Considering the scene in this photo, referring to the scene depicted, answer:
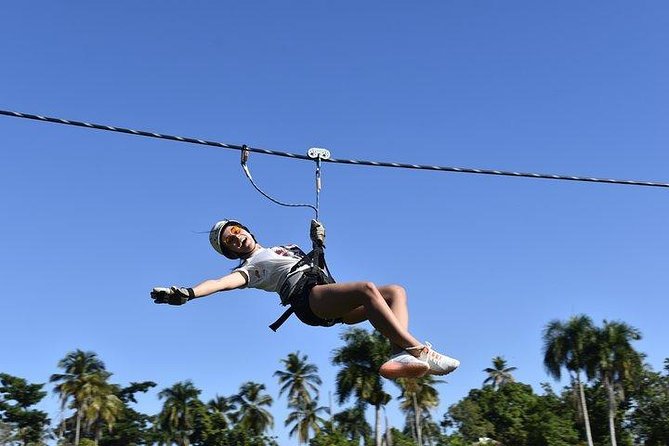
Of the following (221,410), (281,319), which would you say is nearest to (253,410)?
(221,410)

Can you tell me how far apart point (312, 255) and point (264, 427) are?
55.2 m

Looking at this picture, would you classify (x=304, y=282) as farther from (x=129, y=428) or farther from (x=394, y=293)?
(x=129, y=428)

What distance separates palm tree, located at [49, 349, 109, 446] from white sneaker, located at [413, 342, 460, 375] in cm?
5002

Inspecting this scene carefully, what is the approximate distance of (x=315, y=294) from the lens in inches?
238

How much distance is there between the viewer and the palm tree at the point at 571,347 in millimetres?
46625

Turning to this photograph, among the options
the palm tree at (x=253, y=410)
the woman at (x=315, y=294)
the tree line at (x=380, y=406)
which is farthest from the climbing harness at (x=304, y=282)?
the palm tree at (x=253, y=410)

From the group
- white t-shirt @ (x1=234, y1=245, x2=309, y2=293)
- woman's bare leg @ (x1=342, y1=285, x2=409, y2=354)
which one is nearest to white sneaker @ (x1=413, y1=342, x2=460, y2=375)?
woman's bare leg @ (x1=342, y1=285, x2=409, y2=354)

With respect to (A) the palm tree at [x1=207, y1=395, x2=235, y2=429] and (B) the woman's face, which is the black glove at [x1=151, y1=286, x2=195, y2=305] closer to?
(B) the woman's face

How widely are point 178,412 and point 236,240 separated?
58279 millimetres

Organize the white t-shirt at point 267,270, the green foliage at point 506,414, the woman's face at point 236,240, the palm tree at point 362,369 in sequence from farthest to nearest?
the green foliage at point 506,414 → the palm tree at point 362,369 → the woman's face at point 236,240 → the white t-shirt at point 267,270

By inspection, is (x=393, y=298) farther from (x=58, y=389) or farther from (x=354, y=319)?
(x=58, y=389)

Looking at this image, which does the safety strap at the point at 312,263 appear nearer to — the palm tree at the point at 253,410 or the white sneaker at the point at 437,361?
the white sneaker at the point at 437,361

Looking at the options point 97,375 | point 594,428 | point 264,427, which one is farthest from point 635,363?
point 97,375

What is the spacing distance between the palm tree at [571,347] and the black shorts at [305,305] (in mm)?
43397
